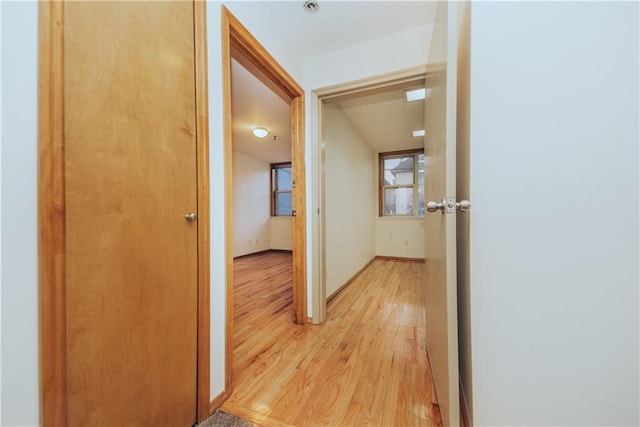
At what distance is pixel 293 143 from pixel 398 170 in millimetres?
3439

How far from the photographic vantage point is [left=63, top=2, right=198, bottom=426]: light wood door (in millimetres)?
674

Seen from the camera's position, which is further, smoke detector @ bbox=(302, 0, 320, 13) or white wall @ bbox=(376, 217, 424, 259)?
white wall @ bbox=(376, 217, 424, 259)

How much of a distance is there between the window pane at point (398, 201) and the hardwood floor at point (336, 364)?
2.43 metres

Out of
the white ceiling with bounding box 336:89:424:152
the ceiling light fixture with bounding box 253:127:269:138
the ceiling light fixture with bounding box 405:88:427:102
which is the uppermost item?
the ceiling light fixture with bounding box 253:127:269:138

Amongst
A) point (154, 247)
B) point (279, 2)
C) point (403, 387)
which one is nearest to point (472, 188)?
point (403, 387)

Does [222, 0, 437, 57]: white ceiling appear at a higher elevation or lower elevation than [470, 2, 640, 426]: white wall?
higher

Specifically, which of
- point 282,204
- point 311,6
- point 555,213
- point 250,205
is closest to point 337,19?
point 311,6

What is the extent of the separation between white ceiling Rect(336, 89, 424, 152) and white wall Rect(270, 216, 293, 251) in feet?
9.63

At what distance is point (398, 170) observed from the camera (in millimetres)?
4883

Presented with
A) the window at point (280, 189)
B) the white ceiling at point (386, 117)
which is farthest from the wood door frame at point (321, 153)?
the window at point (280, 189)

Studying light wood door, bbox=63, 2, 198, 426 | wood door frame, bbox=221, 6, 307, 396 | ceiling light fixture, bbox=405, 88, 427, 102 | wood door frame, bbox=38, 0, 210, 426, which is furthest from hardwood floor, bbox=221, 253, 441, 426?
ceiling light fixture, bbox=405, 88, 427, 102

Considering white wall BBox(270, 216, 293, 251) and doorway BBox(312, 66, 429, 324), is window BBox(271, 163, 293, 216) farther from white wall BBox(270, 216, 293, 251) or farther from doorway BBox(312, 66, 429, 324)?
doorway BBox(312, 66, 429, 324)

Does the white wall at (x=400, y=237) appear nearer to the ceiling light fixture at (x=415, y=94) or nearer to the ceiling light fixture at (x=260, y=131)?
the ceiling light fixture at (x=415, y=94)

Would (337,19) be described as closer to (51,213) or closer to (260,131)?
(51,213)
